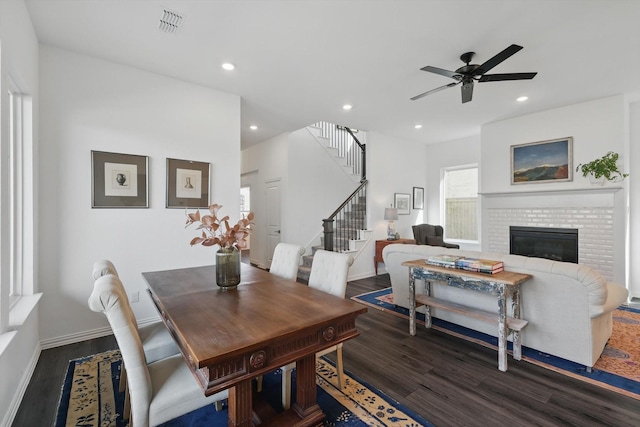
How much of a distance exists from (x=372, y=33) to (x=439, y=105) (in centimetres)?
231

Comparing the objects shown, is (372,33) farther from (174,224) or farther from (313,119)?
(174,224)

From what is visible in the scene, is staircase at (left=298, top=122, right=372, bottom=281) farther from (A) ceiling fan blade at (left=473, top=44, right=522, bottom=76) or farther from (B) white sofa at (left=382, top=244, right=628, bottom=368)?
(A) ceiling fan blade at (left=473, top=44, right=522, bottom=76)

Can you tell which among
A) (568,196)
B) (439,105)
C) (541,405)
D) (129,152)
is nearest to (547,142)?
(568,196)

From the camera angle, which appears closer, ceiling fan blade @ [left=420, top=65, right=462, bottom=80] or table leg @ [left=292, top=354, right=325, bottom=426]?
table leg @ [left=292, top=354, right=325, bottom=426]

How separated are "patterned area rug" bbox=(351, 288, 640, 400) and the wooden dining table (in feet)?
6.49

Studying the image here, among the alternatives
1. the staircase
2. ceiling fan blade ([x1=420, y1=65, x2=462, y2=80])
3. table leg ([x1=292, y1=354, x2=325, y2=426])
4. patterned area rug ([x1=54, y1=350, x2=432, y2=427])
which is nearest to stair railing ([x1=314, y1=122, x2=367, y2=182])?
the staircase

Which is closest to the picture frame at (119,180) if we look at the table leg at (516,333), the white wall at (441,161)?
the table leg at (516,333)

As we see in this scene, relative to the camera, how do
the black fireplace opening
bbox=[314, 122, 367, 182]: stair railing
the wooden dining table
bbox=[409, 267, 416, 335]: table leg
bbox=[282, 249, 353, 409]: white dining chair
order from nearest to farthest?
the wooden dining table < bbox=[282, 249, 353, 409]: white dining chair < bbox=[409, 267, 416, 335]: table leg < the black fireplace opening < bbox=[314, 122, 367, 182]: stair railing

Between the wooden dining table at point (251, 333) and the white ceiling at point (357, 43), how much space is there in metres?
2.25

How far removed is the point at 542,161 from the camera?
189 inches

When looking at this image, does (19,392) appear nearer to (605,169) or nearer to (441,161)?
(605,169)

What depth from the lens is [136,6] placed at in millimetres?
2289

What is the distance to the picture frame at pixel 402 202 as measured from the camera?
639cm

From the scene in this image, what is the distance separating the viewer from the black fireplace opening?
4516mm
